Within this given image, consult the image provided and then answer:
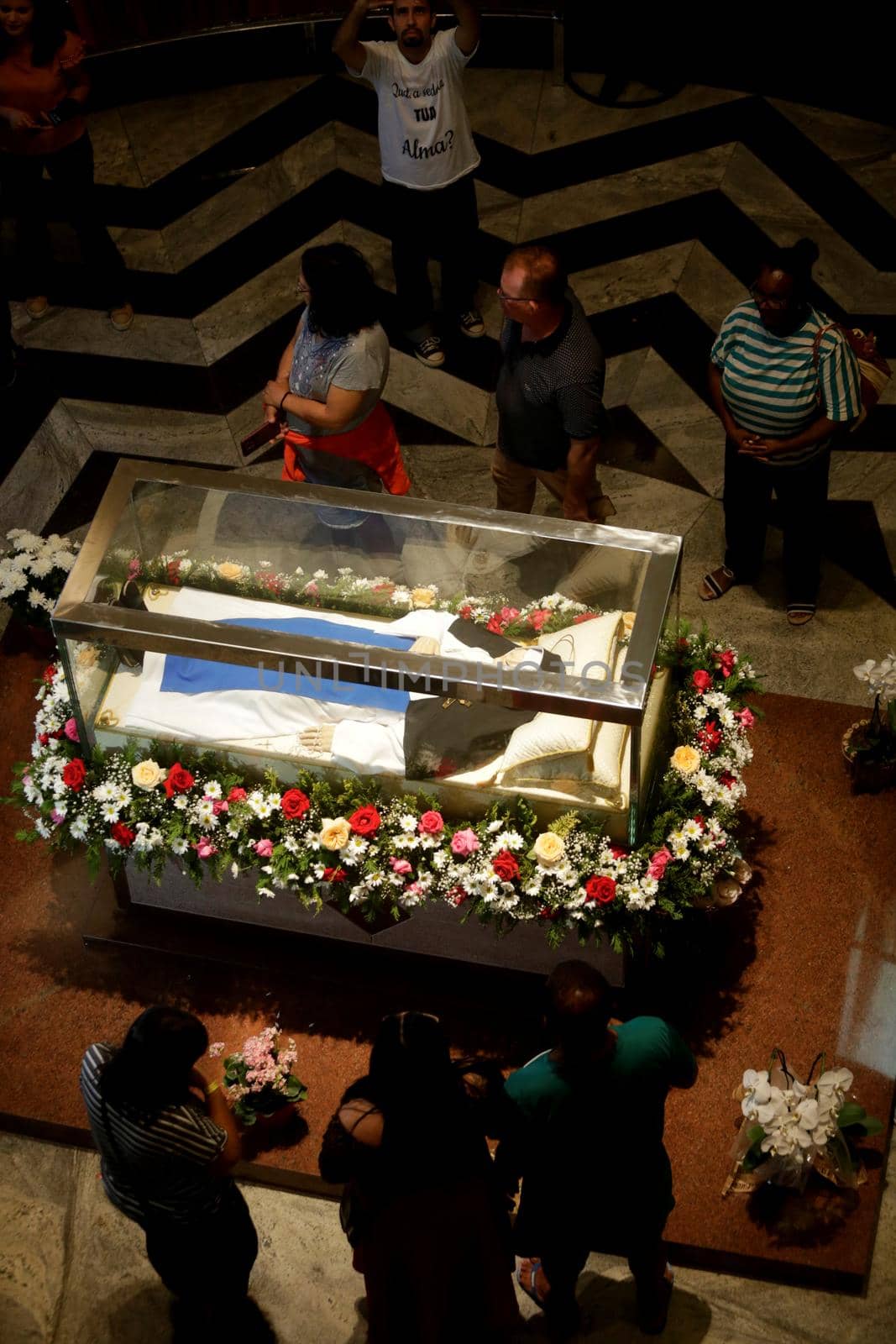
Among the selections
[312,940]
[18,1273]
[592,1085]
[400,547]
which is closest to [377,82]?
[400,547]

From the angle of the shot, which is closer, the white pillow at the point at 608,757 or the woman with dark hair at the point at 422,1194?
the woman with dark hair at the point at 422,1194

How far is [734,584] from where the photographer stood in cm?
576

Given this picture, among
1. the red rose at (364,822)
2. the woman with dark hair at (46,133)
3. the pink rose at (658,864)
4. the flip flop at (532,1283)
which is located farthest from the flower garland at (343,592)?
the woman with dark hair at (46,133)

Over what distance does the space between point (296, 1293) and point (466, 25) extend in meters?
4.75

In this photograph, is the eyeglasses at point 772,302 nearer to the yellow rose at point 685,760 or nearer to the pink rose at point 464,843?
the yellow rose at point 685,760

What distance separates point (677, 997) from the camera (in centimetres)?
463

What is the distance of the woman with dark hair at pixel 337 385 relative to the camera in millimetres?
4488

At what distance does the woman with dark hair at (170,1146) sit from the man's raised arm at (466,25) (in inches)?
164

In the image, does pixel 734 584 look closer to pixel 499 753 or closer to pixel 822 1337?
pixel 499 753

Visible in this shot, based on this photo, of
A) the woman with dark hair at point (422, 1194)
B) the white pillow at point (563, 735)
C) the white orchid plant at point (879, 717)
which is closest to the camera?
the woman with dark hair at point (422, 1194)

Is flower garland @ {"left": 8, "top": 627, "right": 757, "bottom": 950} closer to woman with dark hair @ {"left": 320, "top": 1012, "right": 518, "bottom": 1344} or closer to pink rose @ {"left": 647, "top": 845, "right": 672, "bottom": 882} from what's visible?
pink rose @ {"left": 647, "top": 845, "right": 672, "bottom": 882}

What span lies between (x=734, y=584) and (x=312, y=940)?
2353mm

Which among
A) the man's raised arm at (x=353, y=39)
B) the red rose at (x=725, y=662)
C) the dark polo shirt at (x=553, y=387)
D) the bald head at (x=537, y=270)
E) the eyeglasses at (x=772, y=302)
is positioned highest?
the man's raised arm at (x=353, y=39)

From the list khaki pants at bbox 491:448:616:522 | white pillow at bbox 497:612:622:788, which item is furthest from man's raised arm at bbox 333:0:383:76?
white pillow at bbox 497:612:622:788
